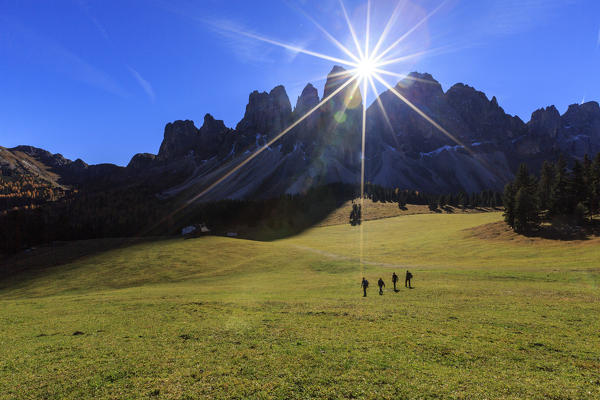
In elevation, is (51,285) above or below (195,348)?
below

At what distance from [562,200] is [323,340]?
87.6 metres

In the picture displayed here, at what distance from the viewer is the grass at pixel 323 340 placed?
10961 mm

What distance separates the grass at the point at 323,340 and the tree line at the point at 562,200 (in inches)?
1157

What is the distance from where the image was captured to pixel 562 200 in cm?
7012

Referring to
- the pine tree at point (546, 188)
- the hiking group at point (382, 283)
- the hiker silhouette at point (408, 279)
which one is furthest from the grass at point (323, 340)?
the pine tree at point (546, 188)

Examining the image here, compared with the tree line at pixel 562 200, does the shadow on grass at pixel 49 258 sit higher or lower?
lower

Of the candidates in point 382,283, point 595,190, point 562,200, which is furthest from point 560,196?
point 382,283

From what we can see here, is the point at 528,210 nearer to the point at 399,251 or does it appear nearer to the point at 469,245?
the point at 469,245

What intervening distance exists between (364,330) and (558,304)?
58.7ft

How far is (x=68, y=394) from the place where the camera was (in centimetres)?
1081

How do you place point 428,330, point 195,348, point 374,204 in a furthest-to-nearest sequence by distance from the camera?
1. point 374,204
2. point 428,330
3. point 195,348

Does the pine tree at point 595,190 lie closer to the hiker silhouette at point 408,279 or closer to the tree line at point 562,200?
the tree line at point 562,200

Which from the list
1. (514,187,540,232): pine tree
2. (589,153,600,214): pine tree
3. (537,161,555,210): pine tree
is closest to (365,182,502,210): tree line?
(537,161,555,210): pine tree

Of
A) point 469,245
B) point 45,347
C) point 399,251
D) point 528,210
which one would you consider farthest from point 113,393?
point 528,210
